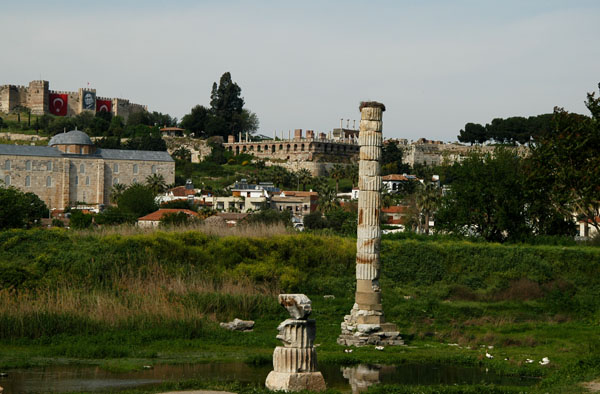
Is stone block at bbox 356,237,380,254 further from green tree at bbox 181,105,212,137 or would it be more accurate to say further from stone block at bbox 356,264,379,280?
green tree at bbox 181,105,212,137

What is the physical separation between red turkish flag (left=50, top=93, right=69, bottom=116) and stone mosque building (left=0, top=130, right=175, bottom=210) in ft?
121

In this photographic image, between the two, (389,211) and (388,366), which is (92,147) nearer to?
(389,211)

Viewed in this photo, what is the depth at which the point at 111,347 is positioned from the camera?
17.1 metres

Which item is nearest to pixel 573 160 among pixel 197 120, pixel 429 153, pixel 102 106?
pixel 429 153

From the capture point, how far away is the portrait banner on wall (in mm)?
124500

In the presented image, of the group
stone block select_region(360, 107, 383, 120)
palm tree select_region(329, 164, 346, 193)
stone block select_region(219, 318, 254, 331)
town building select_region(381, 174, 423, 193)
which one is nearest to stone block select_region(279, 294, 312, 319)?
stone block select_region(219, 318, 254, 331)

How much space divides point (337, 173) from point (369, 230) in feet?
249

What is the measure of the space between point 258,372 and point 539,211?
26.3m

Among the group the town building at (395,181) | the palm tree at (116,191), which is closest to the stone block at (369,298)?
the town building at (395,181)

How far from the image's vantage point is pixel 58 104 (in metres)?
125

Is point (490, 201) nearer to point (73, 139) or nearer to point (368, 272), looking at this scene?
point (368, 272)

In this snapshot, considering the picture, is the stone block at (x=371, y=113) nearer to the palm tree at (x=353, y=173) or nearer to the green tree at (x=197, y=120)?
the palm tree at (x=353, y=173)

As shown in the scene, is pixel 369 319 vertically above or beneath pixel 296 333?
beneath

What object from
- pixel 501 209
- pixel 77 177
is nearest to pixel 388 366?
pixel 501 209
